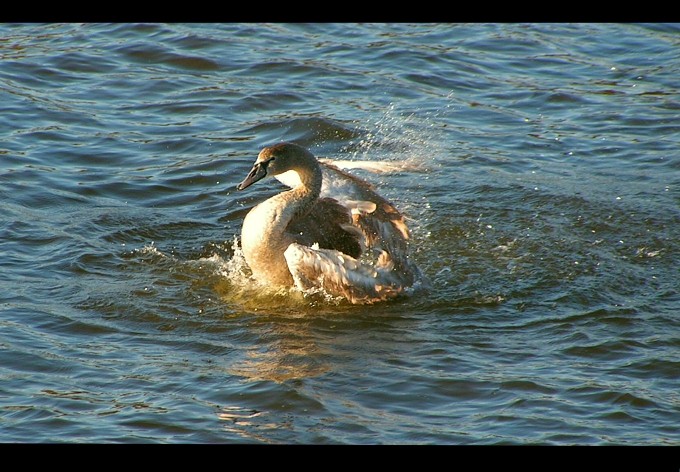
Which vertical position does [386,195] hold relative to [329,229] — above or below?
below

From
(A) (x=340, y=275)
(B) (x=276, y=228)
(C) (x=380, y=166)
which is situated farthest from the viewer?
(C) (x=380, y=166)

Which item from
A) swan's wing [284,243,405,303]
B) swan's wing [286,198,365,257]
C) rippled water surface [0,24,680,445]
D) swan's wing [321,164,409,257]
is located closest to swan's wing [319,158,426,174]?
swan's wing [321,164,409,257]

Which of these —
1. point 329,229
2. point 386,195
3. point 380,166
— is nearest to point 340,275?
point 329,229

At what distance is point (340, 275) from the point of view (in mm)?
6344

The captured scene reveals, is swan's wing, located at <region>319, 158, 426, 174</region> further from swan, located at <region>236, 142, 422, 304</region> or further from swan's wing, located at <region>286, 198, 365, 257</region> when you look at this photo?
swan's wing, located at <region>286, 198, 365, 257</region>

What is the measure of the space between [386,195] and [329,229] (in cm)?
205

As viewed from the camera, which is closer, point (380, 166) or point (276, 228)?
point (276, 228)

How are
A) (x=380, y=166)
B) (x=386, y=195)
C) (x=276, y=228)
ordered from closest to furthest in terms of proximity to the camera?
(x=276, y=228) < (x=380, y=166) < (x=386, y=195)

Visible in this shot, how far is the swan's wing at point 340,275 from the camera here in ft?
20.7

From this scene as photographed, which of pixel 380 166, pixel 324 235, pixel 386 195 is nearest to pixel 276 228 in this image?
pixel 324 235

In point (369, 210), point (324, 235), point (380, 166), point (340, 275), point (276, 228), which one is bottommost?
point (340, 275)

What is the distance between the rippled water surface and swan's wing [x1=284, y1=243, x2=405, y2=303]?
16cm

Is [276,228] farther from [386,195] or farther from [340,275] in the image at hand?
[386,195]

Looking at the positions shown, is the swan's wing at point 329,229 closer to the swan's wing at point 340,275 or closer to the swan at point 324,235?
the swan at point 324,235
